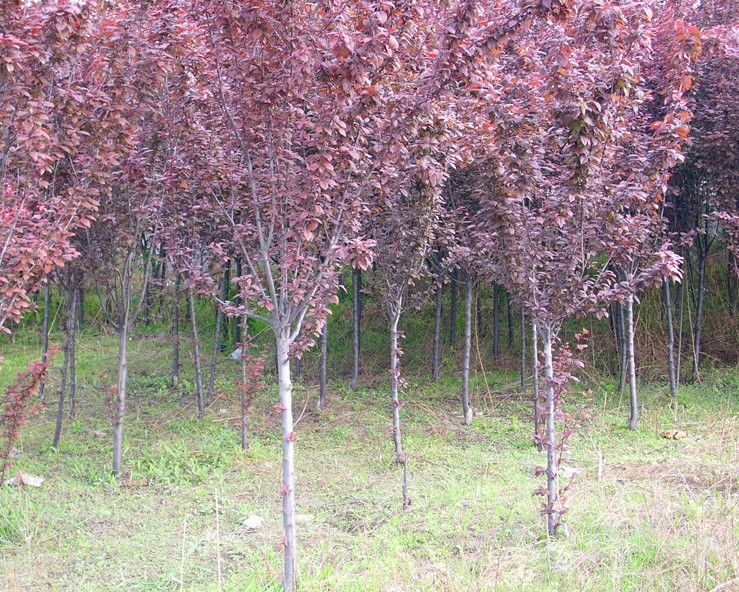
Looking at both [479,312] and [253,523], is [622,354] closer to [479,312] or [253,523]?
[479,312]

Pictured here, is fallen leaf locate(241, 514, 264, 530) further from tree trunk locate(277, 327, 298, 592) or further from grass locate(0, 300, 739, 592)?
tree trunk locate(277, 327, 298, 592)

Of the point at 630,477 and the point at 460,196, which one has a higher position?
the point at 460,196

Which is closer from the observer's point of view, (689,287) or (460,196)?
(460,196)

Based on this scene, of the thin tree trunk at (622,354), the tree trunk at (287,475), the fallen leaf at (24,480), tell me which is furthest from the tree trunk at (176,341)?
the thin tree trunk at (622,354)

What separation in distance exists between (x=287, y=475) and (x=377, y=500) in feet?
6.48

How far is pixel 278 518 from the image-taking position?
494 centimetres

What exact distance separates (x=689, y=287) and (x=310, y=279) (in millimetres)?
8285

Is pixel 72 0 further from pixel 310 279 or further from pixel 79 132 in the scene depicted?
pixel 310 279

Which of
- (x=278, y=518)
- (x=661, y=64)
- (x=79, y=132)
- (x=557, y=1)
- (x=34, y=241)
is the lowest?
(x=278, y=518)

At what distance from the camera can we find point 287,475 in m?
3.48

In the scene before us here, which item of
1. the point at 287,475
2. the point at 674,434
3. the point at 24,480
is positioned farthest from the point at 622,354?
the point at 24,480

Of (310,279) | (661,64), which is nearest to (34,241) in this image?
(310,279)

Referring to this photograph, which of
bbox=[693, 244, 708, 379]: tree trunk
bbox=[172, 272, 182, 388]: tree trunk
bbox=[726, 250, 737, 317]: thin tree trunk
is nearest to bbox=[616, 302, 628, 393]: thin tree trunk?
bbox=[693, 244, 708, 379]: tree trunk

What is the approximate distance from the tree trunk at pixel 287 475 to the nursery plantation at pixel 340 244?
0.01 m
